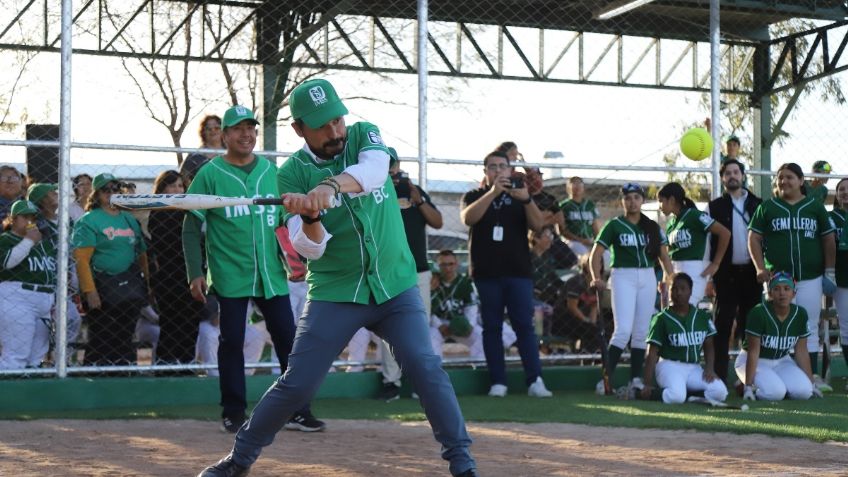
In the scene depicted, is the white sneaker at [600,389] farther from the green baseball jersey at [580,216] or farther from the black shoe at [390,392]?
the green baseball jersey at [580,216]

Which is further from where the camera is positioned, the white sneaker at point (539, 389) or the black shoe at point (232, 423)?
the white sneaker at point (539, 389)

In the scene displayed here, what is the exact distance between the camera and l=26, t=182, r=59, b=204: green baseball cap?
10.0m

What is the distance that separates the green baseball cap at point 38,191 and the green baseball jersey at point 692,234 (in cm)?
571

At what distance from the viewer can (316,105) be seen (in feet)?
17.1

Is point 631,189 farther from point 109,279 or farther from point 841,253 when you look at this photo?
point 109,279

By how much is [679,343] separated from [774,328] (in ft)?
3.02

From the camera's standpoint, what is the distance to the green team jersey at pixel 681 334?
10305 millimetres

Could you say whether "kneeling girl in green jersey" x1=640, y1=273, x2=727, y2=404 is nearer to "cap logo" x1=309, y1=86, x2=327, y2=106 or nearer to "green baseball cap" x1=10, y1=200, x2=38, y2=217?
"green baseball cap" x1=10, y1=200, x2=38, y2=217

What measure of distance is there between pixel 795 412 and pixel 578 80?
9.80 meters

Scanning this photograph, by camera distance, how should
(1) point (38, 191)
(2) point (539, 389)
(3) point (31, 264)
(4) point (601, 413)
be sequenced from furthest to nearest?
(2) point (539, 389) < (1) point (38, 191) < (3) point (31, 264) < (4) point (601, 413)

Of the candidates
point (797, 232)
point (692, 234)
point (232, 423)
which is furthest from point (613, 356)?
point (232, 423)

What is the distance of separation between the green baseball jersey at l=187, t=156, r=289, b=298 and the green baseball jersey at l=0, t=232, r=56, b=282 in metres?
2.59

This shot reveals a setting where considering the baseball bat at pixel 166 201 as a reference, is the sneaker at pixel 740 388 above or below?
below

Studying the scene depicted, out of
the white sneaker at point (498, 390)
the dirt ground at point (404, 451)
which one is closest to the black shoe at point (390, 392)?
the white sneaker at point (498, 390)
